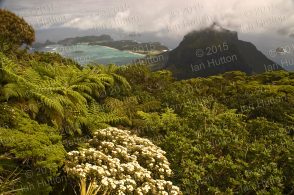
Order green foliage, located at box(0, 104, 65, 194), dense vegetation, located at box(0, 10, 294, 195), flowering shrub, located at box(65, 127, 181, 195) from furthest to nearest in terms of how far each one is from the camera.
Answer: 1. flowering shrub, located at box(65, 127, 181, 195)
2. dense vegetation, located at box(0, 10, 294, 195)
3. green foliage, located at box(0, 104, 65, 194)

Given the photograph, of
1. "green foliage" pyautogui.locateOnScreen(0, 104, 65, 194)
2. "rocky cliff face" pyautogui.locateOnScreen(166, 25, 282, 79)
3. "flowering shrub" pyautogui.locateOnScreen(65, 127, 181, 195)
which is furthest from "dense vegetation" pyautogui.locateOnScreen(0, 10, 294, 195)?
"rocky cliff face" pyautogui.locateOnScreen(166, 25, 282, 79)

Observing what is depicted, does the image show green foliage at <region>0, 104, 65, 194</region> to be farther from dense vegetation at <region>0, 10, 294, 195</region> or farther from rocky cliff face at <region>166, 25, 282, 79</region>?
rocky cliff face at <region>166, 25, 282, 79</region>

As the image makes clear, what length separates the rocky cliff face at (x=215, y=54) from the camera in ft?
456

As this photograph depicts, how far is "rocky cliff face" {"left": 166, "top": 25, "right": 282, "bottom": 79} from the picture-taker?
139 metres

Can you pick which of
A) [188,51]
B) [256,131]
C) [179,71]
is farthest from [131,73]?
[188,51]

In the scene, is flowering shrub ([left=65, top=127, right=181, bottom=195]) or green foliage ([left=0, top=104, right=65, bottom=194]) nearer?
green foliage ([left=0, top=104, right=65, bottom=194])

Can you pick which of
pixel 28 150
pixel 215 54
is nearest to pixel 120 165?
pixel 28 150

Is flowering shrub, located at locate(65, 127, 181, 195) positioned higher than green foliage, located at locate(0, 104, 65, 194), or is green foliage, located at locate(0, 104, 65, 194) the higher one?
green foliage, located at locate(0, 104, 65, 194)

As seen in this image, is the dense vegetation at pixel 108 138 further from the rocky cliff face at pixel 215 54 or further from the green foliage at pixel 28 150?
the rocky cliff face at pixel 215 54

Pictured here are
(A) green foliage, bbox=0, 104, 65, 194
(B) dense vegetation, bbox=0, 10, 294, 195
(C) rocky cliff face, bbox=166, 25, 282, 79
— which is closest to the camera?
(A) green foliage, bbox=0, 104, 65, 194

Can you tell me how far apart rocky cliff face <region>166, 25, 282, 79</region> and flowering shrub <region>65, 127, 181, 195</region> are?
11265 cm

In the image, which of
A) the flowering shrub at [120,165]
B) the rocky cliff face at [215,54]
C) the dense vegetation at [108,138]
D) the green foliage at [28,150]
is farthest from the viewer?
the rocky cliff face at [215,54]

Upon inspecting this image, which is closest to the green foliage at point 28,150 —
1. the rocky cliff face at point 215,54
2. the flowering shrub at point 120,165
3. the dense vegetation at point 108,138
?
the dense vegetation at point 108,138

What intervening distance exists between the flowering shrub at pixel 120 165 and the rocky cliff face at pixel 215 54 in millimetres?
112646
